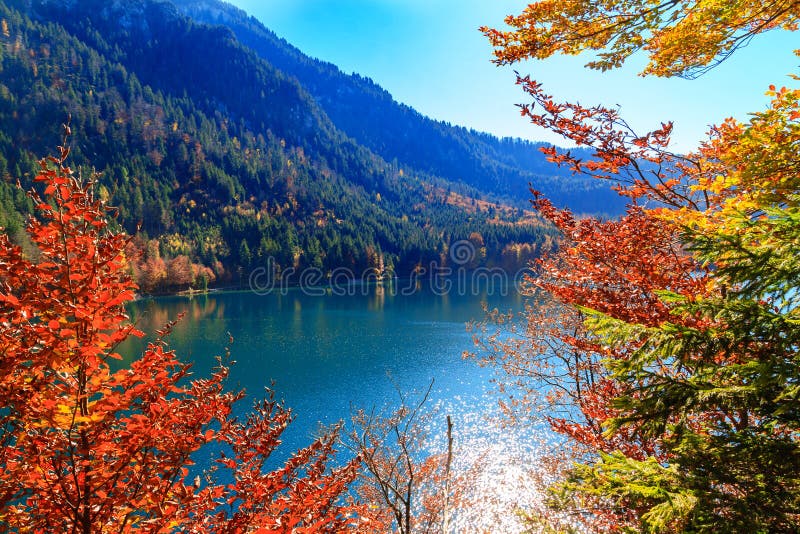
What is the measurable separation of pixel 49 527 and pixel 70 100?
180 meters

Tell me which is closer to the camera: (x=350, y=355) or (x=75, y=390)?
(x=75, y=390)

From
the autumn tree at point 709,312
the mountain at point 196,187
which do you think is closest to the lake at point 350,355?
the autumn tree at point 709,312

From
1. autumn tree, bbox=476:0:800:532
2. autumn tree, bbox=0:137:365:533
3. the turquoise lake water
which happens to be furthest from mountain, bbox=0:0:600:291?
autumn tree, bbox=476:0:800:532

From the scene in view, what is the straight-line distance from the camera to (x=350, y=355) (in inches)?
1396

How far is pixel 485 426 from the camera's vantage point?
23.0 metres

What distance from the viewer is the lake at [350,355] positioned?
72.7 feet

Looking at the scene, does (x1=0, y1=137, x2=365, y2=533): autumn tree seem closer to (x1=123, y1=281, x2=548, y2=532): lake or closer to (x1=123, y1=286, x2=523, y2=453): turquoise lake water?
(x1=123, y1=281, x2=548, y2=532): lake

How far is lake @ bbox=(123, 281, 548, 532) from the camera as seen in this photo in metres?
22.2

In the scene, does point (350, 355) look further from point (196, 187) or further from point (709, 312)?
point (196, 187)

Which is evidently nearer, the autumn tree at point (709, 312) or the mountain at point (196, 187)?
the autumn tree at point (709, 312)

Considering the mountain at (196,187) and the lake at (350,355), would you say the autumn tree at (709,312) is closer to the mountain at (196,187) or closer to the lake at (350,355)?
the lake at (350,355)

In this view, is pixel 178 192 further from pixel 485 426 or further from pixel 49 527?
pixel 49 527

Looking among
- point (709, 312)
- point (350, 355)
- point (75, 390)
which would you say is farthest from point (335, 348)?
point (709, 312)

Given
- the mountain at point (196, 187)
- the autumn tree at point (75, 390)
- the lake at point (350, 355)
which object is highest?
the mountain at point (196, 187)
